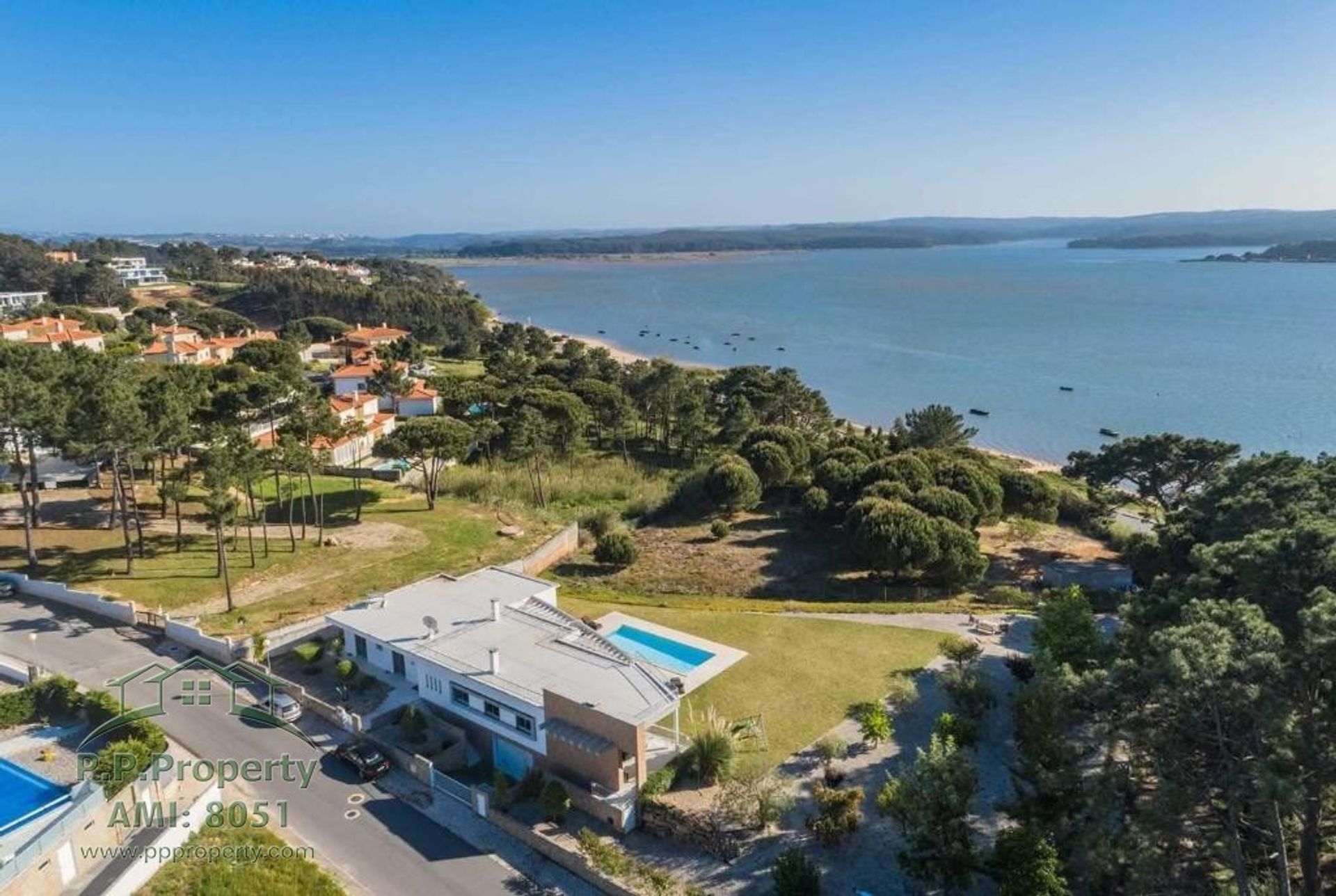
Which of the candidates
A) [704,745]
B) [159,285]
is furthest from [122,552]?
[159,285]

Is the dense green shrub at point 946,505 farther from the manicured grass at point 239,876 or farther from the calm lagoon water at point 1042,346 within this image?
the calm lagoon water at point 1042,346

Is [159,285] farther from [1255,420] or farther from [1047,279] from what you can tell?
[1047,279]

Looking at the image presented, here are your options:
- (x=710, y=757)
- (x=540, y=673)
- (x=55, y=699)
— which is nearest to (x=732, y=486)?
(x=540, y=673)

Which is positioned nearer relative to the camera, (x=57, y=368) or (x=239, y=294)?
(x=57, y=368)

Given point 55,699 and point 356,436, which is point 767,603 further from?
point 356,436

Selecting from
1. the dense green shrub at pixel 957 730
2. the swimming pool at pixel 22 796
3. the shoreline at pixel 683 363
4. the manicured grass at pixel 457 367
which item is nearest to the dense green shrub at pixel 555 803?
the dense green shrub at pixel 957 730

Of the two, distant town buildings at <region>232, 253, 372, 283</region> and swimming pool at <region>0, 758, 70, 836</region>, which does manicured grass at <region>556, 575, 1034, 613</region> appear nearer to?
swimming pool at <region>0, 758, 70, 836</region>

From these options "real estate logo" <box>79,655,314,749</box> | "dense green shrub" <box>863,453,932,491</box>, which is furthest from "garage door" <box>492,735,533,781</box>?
"dense green shrub" <box>863,453,932,491</box>
